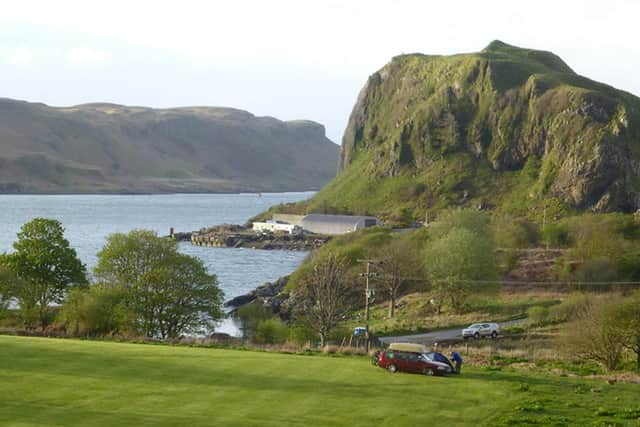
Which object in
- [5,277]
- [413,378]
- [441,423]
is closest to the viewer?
[441,423]

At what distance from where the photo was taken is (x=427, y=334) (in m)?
65.8

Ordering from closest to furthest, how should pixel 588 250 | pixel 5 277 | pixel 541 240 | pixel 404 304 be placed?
1. pixel 5 277
2. pixel 404 304
3. pixel 588 250
4. pixel 541 240

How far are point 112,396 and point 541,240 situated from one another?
103473 mm

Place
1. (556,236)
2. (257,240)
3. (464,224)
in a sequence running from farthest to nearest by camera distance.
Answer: (257,240) → (556,236) → (464,224)

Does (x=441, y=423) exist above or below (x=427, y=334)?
above

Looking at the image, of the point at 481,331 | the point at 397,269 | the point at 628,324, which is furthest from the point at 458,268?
the point at 628,324

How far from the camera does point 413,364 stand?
33.8m

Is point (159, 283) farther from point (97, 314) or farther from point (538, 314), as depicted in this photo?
point (538, 314)

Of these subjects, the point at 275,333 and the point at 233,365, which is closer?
the point at 233,365

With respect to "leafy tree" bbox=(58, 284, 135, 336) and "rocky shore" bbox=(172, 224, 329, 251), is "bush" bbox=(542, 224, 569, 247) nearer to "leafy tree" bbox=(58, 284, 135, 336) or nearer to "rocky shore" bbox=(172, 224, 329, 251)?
"rocky shore" bbox=(172, 224, 329, 251)

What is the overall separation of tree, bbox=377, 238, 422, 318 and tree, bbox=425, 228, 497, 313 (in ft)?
14.9

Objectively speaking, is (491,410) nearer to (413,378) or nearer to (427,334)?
(413,378)

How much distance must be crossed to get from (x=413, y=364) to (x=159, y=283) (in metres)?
30.3

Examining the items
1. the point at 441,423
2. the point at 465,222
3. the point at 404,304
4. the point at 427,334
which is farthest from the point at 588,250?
the point at 441,423
